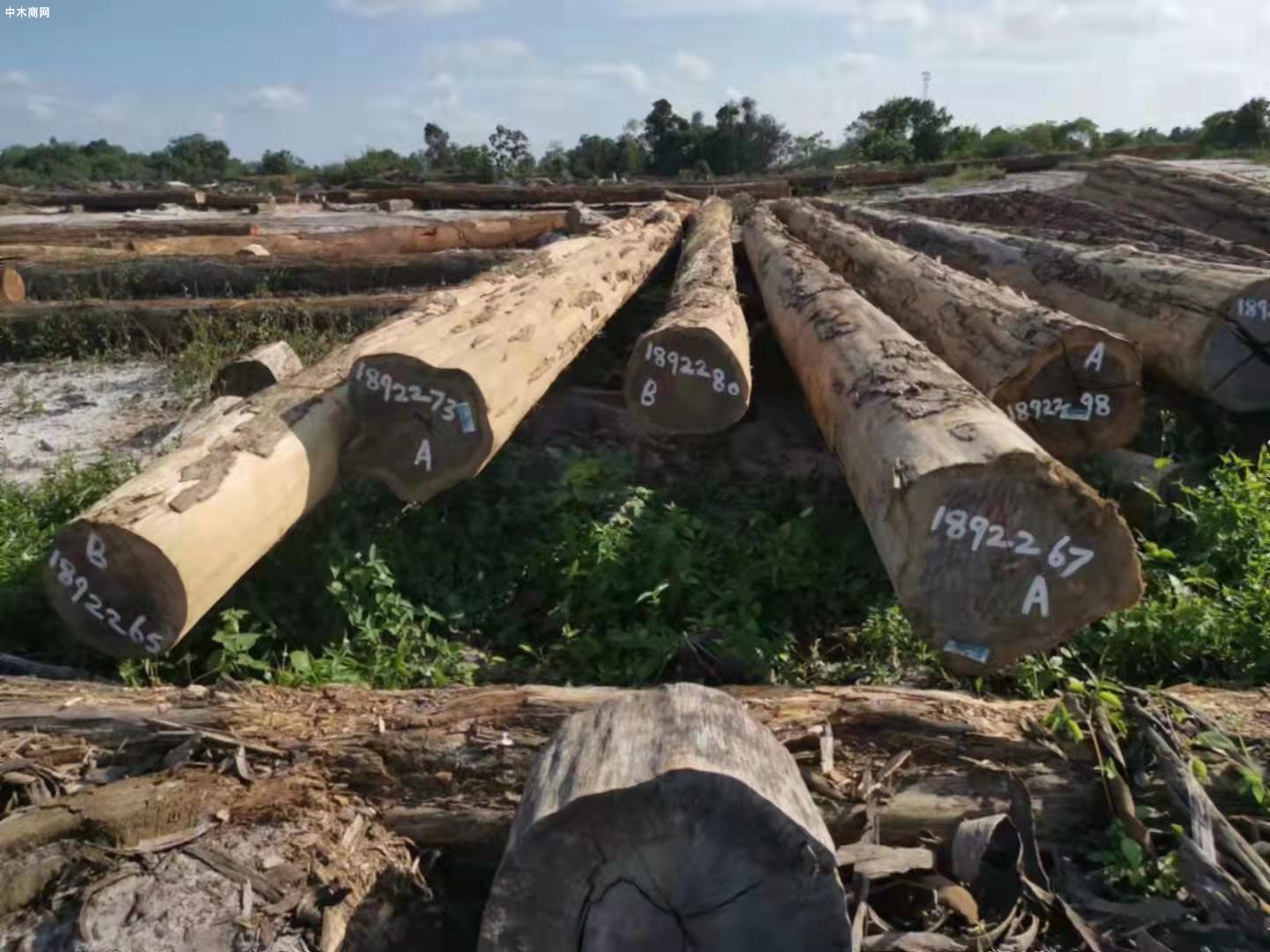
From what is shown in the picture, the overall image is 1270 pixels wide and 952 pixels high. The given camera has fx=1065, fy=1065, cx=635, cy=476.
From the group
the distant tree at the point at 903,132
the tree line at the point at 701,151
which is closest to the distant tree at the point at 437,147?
the tree line at the point at 701,151

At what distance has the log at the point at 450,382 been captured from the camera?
171 inches

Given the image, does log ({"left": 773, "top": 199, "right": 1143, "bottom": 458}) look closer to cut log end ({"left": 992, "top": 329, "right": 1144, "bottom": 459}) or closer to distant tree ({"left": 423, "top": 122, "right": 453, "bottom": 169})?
cut log end ({"left": 992, "top": 329, "right": 1144, "bottom": 459})

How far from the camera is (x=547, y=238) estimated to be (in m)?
11.9

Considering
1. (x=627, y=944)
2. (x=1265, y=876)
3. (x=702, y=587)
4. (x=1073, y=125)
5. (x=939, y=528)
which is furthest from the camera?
(x=1073, y=125)

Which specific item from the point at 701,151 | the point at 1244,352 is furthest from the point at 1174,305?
the point at 701,151

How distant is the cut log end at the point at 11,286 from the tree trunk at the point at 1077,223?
8894mm

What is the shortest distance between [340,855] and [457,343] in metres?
2.47

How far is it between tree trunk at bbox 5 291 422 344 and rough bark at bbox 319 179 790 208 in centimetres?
1102

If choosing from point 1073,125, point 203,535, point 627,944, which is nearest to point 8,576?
point 203,535

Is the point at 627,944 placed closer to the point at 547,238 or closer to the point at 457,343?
the point at 457,343

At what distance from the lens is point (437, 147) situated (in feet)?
156

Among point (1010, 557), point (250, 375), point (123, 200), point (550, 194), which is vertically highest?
point (123, 200)

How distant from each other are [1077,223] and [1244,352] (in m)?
6.41

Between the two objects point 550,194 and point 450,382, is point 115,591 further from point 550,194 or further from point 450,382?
point 550,194
